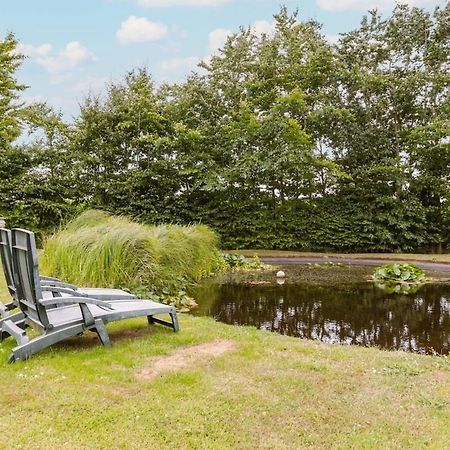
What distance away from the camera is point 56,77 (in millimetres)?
15414

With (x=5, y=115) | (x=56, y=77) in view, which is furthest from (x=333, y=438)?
(x=5, y=115)

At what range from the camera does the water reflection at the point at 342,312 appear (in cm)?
495

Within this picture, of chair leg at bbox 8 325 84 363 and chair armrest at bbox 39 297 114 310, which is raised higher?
chair armrest at bbox 39 297 114 310

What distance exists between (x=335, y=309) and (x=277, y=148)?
25.6 feet

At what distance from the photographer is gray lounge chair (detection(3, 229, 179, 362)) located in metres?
3.05

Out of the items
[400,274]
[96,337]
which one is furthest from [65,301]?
[400,274]

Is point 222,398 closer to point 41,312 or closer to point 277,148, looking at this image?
point 41,312

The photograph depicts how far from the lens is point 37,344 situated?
124 inches

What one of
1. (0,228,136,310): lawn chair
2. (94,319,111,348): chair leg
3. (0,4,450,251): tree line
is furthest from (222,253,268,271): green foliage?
(94,319,111,348): chair leg

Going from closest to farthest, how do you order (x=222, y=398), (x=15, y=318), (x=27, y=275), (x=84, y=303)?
(x=222, y=398), (x=27, y=275), (x=84, y=303), (x=15, y=318)

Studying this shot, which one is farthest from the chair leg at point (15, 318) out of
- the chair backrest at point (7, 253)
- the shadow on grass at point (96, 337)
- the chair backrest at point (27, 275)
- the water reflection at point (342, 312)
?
the water reflection at point (342, 312)

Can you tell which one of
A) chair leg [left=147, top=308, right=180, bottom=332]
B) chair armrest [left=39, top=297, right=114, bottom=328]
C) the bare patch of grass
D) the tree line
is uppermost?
the tree line

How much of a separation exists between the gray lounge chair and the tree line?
992 centimetres

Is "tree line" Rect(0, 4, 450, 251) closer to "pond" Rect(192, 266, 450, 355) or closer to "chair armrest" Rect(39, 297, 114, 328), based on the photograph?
"pond" Rect(192, 266, 450, 355)
